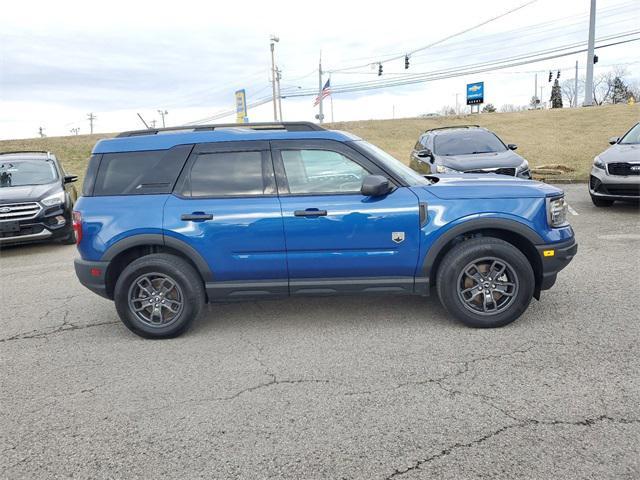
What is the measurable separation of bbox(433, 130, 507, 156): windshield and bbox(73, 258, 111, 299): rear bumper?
26.1 feet

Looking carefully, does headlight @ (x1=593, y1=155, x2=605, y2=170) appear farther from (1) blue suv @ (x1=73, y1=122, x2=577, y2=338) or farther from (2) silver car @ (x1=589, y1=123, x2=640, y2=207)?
(1) blue suv @ (x1=73, y1=122, x2=577, y2=338)

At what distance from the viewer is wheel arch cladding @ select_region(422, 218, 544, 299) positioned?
4.20m

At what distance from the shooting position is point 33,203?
336 inches

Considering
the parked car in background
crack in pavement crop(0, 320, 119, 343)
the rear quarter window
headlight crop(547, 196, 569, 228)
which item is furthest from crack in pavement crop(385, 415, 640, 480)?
the parked car in background

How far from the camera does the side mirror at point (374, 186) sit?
13.4 ft

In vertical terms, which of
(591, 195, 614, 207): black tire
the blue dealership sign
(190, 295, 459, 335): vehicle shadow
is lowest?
(190, 295, 459, 335): vehicle shadow

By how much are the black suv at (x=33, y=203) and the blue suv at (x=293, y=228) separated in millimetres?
4961

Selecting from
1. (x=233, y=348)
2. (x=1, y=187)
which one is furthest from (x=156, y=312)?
(x=1, y=187)

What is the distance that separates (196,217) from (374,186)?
5.03ft

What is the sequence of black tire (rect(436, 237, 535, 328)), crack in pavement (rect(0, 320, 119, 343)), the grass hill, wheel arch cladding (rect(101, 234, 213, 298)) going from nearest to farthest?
1. black tire (rect(436, 237, 535, 328))
2. wheel arch cladding (rect(101, 234, 213, 298))
3. crack in pavement (rect(0, 320, 119, 343))
4. the grass hill

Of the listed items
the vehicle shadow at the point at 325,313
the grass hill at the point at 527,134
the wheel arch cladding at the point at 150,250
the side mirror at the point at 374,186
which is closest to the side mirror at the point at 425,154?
the vehicle shadow at the point at 325,313

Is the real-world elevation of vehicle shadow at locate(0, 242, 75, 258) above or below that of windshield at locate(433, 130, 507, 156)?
below

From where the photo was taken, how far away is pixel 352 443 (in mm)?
2770

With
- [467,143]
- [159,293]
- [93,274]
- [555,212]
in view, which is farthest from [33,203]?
[467,143]
